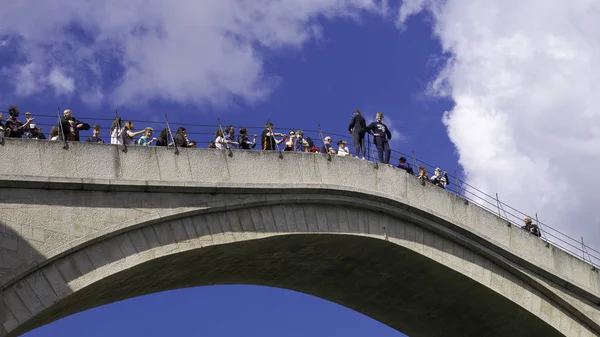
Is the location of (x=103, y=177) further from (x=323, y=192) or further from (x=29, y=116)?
(x=323, y=192)

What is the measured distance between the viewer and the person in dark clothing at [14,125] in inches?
967

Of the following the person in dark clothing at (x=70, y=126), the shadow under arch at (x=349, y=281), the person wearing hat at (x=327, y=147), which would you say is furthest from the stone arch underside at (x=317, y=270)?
the person in dark clothing at (x=70, y=126)

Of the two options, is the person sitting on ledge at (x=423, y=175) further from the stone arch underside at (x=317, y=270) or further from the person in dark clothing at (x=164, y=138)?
the person in dark clothing at (x=164, y=138)

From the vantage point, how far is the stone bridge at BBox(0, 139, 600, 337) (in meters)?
23.7

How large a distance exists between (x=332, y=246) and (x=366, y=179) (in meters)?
1.73

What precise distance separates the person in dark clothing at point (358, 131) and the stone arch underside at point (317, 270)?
1.64 metres

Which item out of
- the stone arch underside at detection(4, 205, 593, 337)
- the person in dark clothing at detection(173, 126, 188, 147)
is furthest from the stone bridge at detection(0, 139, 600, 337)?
the person in dark clothing at detection(173, 126, 188, 147)

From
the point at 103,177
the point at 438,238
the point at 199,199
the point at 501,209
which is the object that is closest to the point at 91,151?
the point at 103,177

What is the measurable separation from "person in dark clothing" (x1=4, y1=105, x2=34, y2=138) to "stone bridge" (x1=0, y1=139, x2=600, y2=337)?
0.74 meters

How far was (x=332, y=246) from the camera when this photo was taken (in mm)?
27969

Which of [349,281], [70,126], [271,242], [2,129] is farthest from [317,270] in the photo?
[2,129]

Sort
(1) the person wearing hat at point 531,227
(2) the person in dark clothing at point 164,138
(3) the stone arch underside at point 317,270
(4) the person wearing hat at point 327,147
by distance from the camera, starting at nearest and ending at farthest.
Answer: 1. (3) the stone arch underside at point 317,270
2. (2) the person in dark clothing at point 164,138
3. (4) the person wearing hat at point 327,147
4. (1) the person wearing hat at point 531,227

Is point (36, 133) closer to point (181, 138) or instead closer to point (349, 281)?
point (181, 138)

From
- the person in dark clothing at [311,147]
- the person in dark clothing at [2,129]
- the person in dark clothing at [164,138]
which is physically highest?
the person in dark clothing at [311,147]
